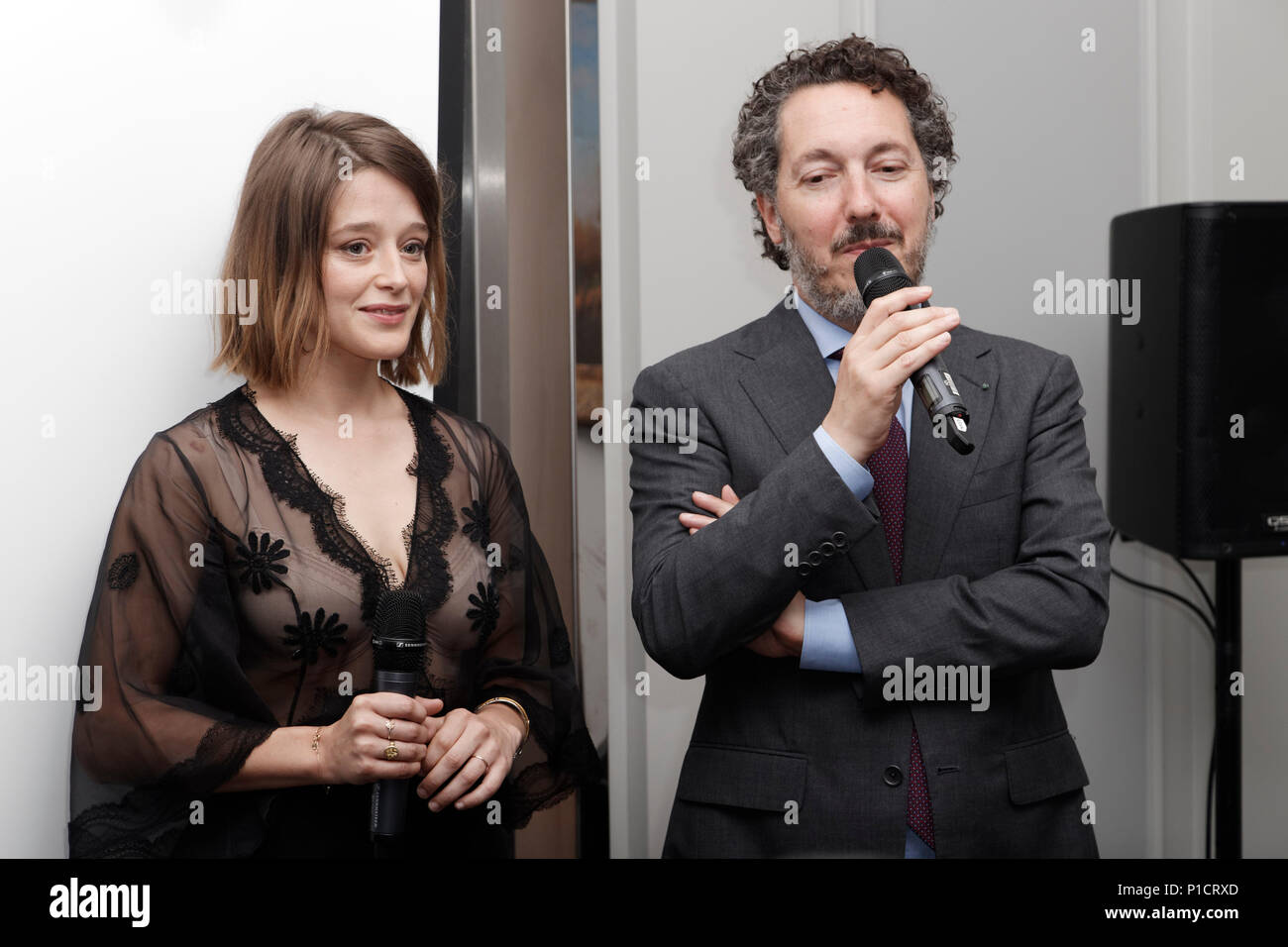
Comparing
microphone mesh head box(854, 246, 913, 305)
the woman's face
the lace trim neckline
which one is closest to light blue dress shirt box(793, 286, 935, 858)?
microphone mesh head box(854, 246, 913, 305)

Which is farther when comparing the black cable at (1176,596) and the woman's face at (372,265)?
the black cable at (1176,596)

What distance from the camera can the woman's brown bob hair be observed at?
5.55 feet

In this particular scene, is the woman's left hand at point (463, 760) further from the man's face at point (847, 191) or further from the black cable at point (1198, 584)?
the black cable at point (1198, 584)

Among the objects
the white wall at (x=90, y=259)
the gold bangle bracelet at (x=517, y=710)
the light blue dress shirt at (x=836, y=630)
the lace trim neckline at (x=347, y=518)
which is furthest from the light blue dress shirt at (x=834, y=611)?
the white wall at (x=90, y=259)

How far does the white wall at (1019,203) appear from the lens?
2.23 metres

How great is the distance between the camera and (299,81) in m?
1.87

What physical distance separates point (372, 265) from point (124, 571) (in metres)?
0.59

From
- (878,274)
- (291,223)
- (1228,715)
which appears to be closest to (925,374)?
(878,274)

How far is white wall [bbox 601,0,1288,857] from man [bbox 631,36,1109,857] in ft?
1.85

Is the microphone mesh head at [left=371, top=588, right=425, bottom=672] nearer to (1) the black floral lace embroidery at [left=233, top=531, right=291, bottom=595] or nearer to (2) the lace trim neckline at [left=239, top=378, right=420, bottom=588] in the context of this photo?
(2) the lace trim neckline at [left=239, top=378, right=420, bottom=588]

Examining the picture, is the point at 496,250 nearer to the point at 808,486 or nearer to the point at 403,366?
the point at 403,366

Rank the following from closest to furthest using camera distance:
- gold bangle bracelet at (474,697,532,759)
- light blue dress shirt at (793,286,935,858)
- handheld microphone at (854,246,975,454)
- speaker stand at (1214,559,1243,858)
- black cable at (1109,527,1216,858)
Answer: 1. handheld microphone at (854,246,975,454)
2. light blue dress shirt at (793,286,935,858)
3. gold bangle bracelet at (474,697,532,759)
4. speaker stand at (1214,559,1243,858)
5. black cable at (1109,527,1216,858)

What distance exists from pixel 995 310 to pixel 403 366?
51.3 inches
